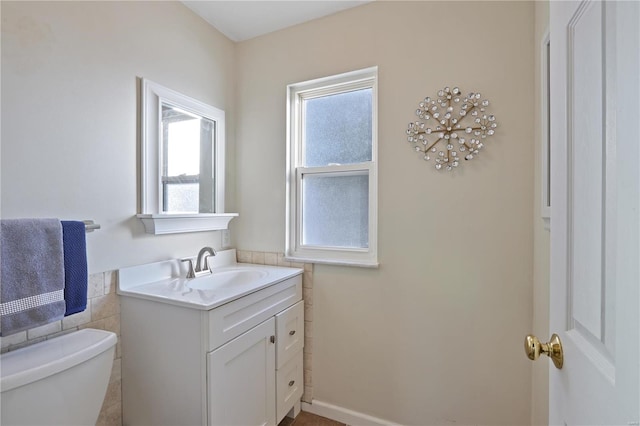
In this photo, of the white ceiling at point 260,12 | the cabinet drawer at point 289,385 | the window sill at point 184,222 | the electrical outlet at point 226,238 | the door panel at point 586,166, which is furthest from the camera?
the electrical outlet at point 226,238

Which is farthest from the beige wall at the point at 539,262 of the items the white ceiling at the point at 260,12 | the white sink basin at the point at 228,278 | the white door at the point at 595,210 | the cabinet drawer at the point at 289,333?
the white sink basin at the point at 228,278

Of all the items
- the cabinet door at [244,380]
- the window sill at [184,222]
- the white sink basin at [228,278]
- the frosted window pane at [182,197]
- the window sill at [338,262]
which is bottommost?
the cabinet door at [244,380]

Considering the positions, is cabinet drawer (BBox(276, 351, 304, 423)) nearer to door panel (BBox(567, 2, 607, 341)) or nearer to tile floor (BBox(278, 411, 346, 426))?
tile floor (BBox(278, 411, 346, 426))

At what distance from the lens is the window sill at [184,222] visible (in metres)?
1.54

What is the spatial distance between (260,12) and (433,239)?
1.72 m

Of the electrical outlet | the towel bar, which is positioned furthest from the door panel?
the electrical outlet

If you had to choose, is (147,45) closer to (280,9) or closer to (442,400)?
(280,9)

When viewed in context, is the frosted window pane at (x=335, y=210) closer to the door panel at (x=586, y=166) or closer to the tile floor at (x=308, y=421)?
the tile floor at (x=308, y=421)

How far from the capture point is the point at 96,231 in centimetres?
135

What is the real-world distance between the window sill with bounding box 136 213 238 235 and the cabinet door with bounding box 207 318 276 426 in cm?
72

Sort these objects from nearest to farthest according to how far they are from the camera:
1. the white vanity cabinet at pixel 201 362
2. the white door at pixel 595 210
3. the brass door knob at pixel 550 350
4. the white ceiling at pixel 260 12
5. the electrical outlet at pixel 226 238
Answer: the white door at pixel 595 210 < the brass door knob at pixel 550 350 < the white vanity cabinet at pixel 201 362 < the white ceiling at pixel 260 12 < the electrical outlet at pixel 226 238

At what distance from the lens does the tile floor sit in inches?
70.5

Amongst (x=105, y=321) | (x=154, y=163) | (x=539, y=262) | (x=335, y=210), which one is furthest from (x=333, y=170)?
(x=105, y=321)

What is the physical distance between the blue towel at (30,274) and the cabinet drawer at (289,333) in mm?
971
